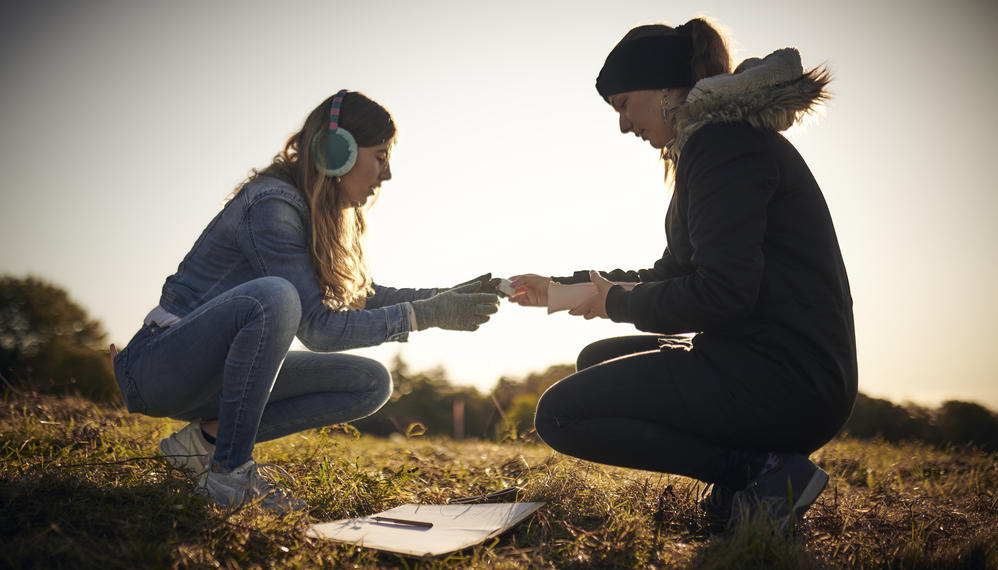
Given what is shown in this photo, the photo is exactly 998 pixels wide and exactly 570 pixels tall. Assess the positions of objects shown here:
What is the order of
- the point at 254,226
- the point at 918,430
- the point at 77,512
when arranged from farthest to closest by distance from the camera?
the point at 918,430 < the point at 254,226 < the point at 77,512

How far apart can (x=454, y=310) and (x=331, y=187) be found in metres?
0.72

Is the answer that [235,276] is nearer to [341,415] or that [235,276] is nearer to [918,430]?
[341,415]

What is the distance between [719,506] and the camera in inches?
89.5

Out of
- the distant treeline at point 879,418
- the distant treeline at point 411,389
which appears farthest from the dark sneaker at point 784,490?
the distant treeline at point 411,389

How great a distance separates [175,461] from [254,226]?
3.20 ft

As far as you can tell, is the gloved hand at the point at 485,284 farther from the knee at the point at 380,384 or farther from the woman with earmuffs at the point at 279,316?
the knee at the point at 380,384

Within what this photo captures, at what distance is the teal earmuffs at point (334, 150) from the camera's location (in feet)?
8.59

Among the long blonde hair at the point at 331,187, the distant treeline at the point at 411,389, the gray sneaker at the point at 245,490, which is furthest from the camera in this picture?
the distant treeline at the point at 411,389

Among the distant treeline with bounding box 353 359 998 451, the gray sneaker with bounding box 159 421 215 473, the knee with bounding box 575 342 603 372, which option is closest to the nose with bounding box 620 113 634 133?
the knee with bounding box 575 342 603 372

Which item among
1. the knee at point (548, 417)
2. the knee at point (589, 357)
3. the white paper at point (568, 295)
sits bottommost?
the knee at point (548, 417)

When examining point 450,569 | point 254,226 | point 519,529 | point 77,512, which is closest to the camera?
point 450,569

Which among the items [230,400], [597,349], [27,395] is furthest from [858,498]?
[27,395]

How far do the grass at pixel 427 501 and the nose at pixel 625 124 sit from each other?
1.40 metres

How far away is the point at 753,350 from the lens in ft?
6.65
